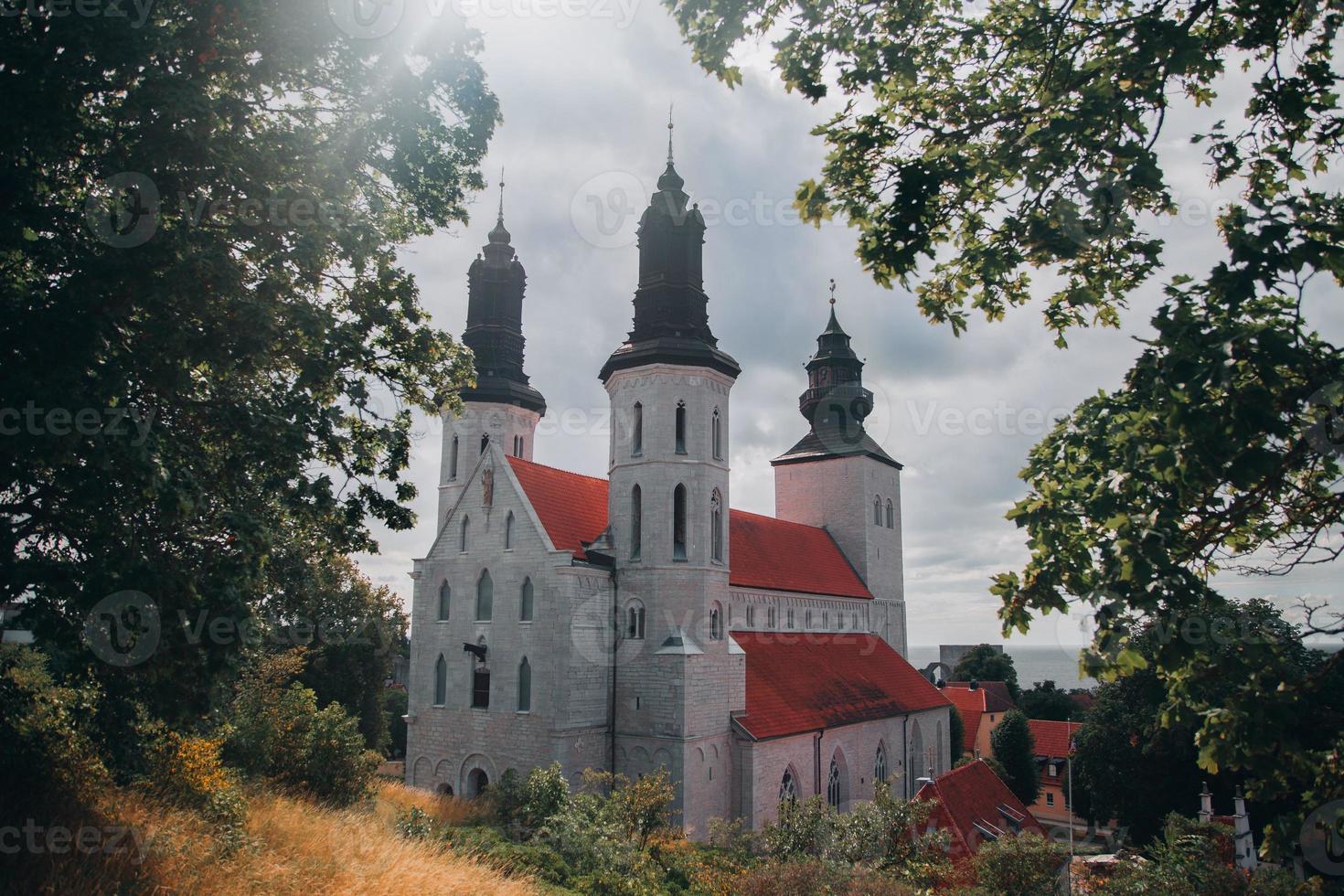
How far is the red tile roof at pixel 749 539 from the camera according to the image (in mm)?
24141

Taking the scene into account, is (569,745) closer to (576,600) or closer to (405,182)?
(576,600)

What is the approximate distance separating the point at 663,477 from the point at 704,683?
5.72 meters

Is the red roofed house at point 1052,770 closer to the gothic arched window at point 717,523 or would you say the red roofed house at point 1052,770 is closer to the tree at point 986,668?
the tree at point 986,668

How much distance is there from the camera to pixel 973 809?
23.2 meters

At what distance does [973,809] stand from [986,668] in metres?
55.4

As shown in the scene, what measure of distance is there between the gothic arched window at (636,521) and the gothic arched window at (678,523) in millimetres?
903

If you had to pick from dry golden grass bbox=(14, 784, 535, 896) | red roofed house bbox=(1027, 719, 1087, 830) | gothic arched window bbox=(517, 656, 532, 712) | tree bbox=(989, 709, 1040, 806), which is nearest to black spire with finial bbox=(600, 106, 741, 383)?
gothic arched window bbox=(517, 656, 532, 712)

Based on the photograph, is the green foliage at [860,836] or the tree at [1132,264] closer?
the tree at [1132,264]

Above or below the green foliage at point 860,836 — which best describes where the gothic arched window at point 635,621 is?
above

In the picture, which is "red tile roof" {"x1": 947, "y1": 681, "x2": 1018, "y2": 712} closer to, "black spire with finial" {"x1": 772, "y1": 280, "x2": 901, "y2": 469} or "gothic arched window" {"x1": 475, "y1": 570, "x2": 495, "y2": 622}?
"black spire with finial" {"x1": 772, "y1": 280, "x2": 901, "y2": 469}

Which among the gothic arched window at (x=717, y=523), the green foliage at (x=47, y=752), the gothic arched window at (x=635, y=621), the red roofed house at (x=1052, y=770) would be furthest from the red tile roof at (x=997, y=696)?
the green foliage at (x=47, y=752)

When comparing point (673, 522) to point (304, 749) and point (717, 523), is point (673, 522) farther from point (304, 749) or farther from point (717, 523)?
point (304, 749)

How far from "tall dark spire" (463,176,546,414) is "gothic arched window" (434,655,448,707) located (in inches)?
368

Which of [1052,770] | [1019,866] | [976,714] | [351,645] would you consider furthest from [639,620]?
[976,714]
